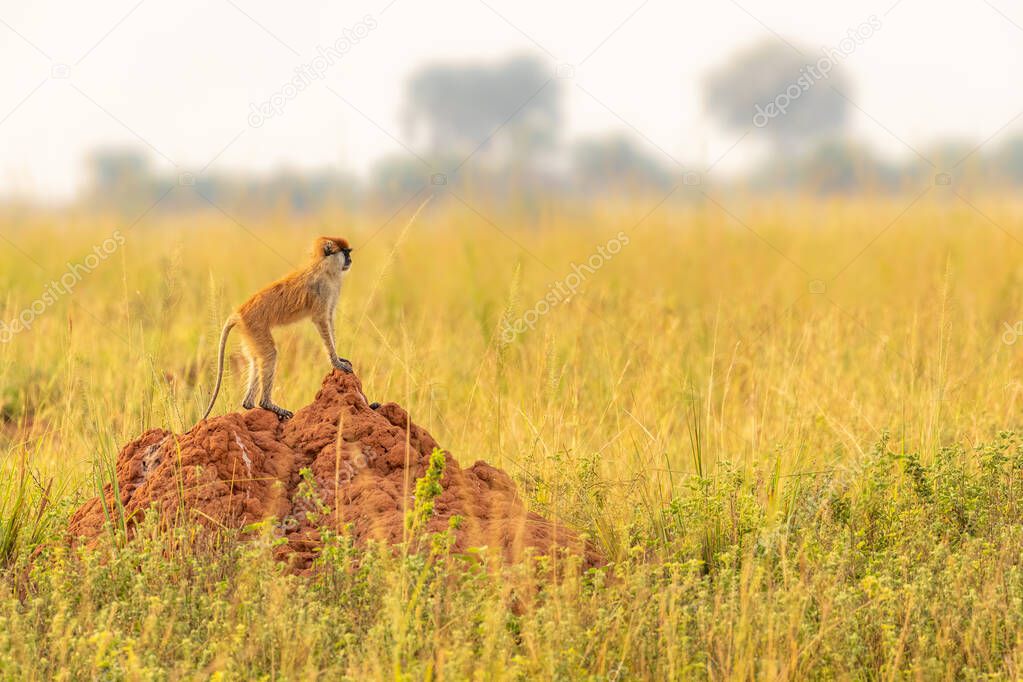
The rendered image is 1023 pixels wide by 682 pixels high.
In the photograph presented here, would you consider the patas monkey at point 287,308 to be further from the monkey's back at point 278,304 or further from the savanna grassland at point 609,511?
the savanna grassland at point 609,511

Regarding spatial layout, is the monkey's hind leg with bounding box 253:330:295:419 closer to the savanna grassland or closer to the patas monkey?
the patas monkey

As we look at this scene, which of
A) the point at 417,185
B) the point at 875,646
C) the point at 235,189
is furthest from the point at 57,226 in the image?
the point at 875,646

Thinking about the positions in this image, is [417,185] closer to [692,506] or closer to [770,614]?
[692,506]

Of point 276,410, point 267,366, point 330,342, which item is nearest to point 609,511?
point 330,342

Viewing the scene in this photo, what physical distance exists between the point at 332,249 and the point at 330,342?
1.62 ft

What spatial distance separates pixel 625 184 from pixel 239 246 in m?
5.58

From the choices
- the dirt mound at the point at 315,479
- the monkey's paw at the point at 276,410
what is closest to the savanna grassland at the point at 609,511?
the dirt mound at the point at 315,479

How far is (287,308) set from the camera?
6027 mm

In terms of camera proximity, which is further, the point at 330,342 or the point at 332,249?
the point at 332,249

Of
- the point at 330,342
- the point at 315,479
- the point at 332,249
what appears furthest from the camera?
the point at 332,249

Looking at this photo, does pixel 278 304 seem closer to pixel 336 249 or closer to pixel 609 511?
pixel 336 249

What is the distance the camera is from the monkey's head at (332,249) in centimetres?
605

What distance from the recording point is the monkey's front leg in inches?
233

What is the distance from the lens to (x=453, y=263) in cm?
1470
